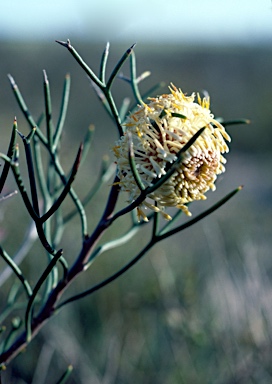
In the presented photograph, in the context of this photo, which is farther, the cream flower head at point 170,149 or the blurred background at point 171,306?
the blurred background at point 171,306

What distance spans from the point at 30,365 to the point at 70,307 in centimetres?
42

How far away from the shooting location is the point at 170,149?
557 mm

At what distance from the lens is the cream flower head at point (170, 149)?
0.56 m

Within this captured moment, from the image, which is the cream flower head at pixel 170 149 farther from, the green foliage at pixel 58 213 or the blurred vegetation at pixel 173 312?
the blurred vegetation at pixel 173 312

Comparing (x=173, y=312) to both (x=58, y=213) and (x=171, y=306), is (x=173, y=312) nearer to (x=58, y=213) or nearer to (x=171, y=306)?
(x=171, y=306)

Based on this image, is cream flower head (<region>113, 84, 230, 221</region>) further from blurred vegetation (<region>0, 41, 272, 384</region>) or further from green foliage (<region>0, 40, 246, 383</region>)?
blurred vegetation (<region>0, 41, 272, 384</region>)

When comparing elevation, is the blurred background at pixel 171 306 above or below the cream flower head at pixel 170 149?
below

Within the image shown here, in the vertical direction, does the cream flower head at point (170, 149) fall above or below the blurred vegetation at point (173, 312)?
above

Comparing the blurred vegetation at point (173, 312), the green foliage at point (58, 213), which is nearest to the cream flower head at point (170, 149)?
the green foliage at point (58, 213)

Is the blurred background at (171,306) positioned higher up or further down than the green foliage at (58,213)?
further down

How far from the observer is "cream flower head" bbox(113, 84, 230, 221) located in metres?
0.56

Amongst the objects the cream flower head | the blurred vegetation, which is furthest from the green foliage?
the blurred vegetation

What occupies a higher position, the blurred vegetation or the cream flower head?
the cream flower head

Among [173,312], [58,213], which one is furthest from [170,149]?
[173,312]
